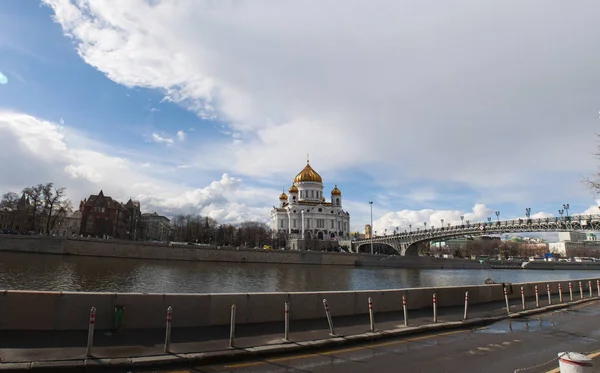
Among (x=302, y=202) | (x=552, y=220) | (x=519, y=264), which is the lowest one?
(x=519, y=264)

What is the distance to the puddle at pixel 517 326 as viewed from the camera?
12961 millimetres

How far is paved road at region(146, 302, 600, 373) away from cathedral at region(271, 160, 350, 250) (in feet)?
435

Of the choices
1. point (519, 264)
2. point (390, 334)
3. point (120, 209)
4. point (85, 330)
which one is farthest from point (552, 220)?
point (120, 209)

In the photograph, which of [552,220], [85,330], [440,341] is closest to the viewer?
[85,330]

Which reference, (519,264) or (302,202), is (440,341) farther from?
(302,202)

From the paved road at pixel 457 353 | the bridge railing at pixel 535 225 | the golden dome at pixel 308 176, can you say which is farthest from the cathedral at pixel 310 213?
the paved road at pixel 457 353

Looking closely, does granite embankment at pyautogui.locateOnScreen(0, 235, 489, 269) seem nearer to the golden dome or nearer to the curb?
the golden dome

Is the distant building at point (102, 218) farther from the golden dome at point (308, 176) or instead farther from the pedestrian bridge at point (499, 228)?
the pedestrian bridge at point (499, 228)

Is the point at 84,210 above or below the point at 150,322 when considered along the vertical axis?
above

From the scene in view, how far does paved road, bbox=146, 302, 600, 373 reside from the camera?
27.1 feet

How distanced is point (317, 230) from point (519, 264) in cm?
7064

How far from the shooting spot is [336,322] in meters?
12.3

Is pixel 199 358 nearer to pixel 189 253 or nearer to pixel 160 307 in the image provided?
pixel 160 307

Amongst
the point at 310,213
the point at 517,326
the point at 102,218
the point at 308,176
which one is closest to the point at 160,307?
the point at 517,326
